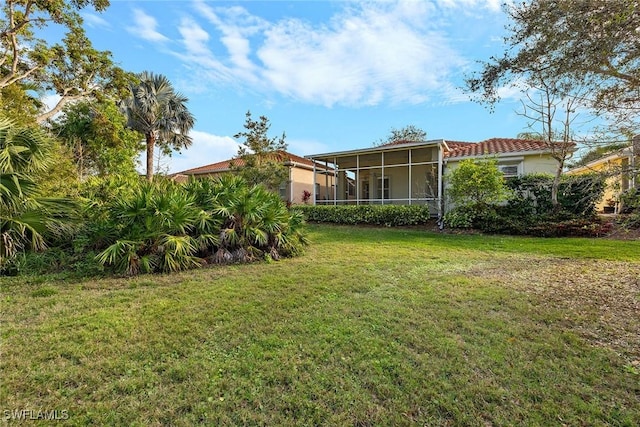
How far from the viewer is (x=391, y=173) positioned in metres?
18.9

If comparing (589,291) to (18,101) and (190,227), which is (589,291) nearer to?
(190,227)

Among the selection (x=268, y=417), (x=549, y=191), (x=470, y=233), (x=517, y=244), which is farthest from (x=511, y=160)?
(x=268, y=417)

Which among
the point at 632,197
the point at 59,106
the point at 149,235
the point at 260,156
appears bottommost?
the point at 149,235

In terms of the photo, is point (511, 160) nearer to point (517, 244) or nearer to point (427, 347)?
point (517, 244)

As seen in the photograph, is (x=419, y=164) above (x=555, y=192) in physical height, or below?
above

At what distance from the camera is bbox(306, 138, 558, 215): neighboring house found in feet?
46.1

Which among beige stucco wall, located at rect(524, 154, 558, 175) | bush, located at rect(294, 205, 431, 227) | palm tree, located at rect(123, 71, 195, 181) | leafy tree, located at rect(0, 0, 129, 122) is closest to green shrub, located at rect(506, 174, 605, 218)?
beige stucco wall, located at rect(524, 154, 558, 175)

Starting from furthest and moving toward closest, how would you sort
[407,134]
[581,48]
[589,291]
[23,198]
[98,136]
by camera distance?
[407,134] → [98,136] → [23,198] → [589,291] → [581,48]

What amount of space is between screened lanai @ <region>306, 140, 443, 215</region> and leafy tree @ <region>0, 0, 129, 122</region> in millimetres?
11702

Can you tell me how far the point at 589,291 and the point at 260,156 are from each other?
15074 mm

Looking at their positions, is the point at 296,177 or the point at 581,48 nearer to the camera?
the point at 581,48

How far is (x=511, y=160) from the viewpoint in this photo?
14312 millimetres

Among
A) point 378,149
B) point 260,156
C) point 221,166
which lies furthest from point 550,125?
point 221,166

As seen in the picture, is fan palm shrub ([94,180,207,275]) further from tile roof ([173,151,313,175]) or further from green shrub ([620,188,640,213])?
tile roof ([173,151,313,175])
